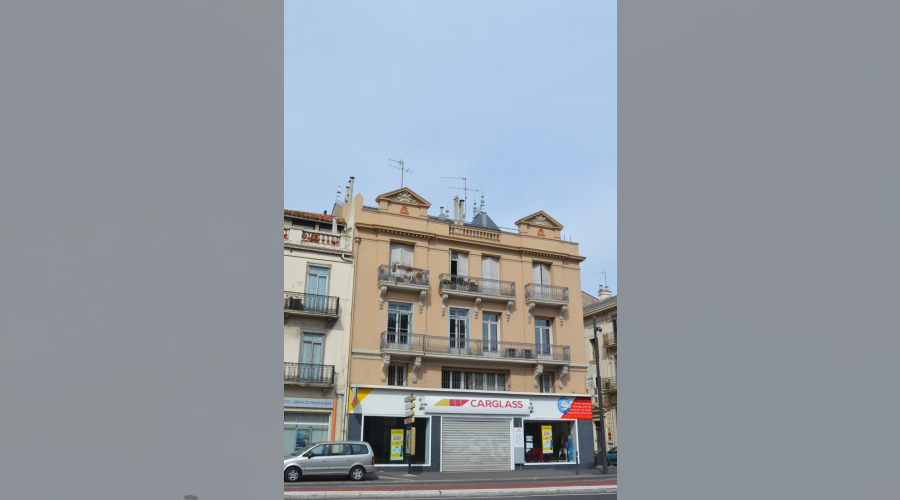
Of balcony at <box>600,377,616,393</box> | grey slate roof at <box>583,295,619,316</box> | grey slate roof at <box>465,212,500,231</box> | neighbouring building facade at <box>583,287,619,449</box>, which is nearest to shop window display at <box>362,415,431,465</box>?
grey slate roof at <box>465,212,500,231</box>

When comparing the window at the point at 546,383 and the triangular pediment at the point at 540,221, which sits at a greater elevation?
the triangular pediment at the point at 540,221

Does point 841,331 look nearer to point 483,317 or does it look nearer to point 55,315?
point 55,315

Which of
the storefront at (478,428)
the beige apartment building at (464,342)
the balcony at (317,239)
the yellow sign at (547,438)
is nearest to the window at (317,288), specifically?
the balcony at (317,239)

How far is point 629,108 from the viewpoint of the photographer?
2.18 meters

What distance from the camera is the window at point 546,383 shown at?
45.8 ft

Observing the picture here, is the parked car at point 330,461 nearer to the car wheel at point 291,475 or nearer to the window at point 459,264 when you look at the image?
the car wheel at point 291,475

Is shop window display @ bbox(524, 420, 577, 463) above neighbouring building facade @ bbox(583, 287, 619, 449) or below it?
below

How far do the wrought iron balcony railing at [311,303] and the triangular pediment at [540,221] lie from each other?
5.21m

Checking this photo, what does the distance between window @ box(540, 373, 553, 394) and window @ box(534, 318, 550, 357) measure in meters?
0.51

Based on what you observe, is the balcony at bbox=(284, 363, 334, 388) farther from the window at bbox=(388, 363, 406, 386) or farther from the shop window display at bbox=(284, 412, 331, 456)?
the window at bbox=(388, 363, 406, 386)

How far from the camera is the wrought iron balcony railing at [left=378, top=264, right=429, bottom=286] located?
13.0 m

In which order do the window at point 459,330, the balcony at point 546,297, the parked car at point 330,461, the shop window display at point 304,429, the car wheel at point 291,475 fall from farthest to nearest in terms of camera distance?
the balcony at point 546,297, the window at point 459,330, the shop window display at point 304,429, the parked car at point 330,461, the car wheel at point 291,475

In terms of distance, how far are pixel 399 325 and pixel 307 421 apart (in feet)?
9.05

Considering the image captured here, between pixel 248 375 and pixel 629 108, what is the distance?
1589 millimetres
